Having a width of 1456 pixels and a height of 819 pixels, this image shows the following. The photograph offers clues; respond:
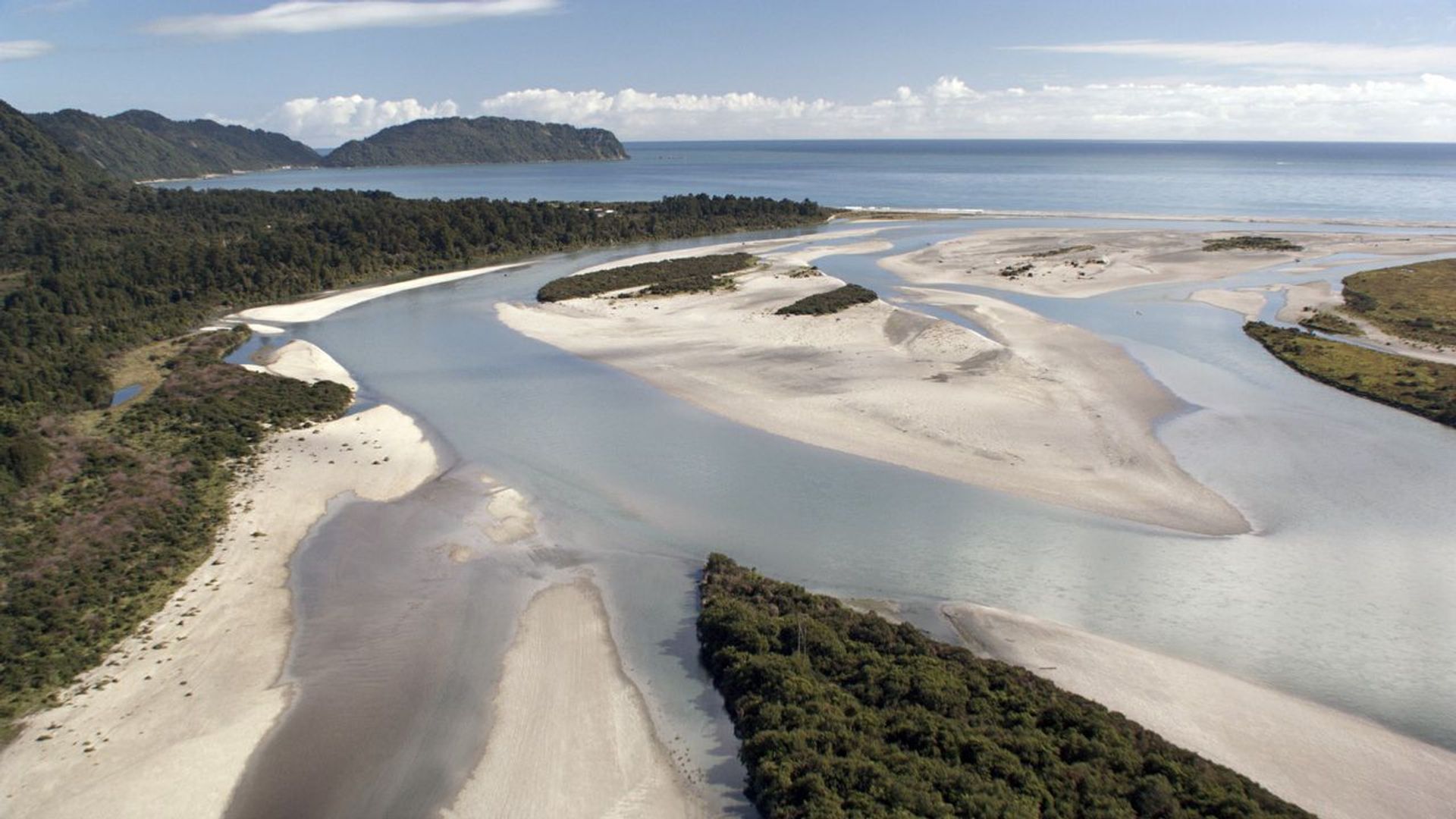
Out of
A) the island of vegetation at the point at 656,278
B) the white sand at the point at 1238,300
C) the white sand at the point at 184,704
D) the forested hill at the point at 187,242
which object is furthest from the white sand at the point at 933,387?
the forested hill at the point at 187,242

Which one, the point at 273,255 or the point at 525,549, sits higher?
the point at 273,255

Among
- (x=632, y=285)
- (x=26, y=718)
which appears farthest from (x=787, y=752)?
(x=632, y=285)

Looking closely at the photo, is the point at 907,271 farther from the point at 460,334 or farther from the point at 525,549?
the point at 525,549

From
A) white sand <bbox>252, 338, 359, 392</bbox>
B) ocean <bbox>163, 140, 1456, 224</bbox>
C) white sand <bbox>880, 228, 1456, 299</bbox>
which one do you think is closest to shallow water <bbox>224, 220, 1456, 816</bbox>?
white sand <bbox>252, 338, 359, 392</bbox>

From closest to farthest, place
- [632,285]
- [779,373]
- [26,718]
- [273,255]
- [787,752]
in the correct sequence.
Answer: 1. [787,752]
2. [26,718]
3. [779,373]
4. [632,285]
5. [273,255]

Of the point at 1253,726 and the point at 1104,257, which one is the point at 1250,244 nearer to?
the point at 1104,257

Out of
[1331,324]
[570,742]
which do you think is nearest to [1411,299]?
[1331,324]
